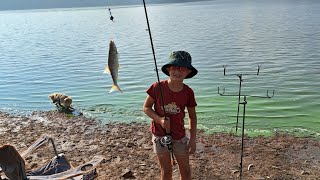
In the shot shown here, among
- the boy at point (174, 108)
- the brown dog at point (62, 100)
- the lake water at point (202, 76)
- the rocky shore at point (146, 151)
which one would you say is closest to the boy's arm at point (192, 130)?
the boy at point (174, 108)

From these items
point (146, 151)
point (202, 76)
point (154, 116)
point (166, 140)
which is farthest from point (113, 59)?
point (202, 76)

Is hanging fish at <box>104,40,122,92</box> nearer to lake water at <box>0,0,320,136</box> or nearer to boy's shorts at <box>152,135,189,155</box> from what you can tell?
boy's shorts at <box>152,135,189,155</box>

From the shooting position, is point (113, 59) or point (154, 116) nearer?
point (154, 116)

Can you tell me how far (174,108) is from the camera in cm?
448

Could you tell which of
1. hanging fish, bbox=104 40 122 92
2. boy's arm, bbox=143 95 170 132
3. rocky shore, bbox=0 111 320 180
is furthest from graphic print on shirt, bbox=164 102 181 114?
rocky shore, bbox=0 111 320 180

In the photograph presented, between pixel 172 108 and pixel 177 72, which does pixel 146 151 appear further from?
pixel 177 72

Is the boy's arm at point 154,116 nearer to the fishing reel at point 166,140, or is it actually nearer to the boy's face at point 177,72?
the fishing reel at point 166,140

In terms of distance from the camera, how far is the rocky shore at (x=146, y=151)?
257 inches

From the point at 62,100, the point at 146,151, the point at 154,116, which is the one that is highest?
the point at 154,116

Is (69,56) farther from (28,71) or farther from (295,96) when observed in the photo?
(295,96)

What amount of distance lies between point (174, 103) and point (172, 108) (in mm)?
70

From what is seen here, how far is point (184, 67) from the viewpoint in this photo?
434 centimetres

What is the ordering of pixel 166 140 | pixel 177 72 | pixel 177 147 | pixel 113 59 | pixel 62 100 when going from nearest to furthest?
pixel 177 72 < pixel 166 140 < pixel 177 147 < pixel 113 59 < pixel 62 100

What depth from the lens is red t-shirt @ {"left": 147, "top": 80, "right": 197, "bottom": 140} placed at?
176 inches
